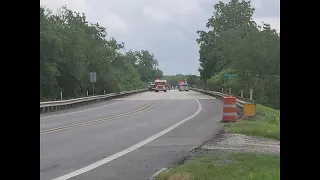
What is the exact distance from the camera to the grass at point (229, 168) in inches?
309

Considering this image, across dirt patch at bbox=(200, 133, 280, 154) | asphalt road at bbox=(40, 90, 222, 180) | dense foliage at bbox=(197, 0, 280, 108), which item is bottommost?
asphalt road at bbox=(40, 90, 222, 180)

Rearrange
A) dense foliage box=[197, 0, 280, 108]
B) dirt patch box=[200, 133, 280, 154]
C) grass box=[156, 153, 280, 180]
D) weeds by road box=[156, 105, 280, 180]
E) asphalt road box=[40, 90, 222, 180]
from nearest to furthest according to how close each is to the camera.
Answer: grass box=[156, 153, 280, 180]
weeds by road box=[156, 105, 280, 180]
asphalt road box=[40, 90, 222, 180]
dirt patch box=[200, 133, 280, 154]
dense foliage box=[197, 0, 280, 108]

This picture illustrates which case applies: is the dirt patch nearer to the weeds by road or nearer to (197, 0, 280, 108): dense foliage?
the weeds by road

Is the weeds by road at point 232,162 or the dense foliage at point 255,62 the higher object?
the dense foliage at point 255,62

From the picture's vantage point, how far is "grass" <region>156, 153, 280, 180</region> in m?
7.84

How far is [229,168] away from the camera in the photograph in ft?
28.5

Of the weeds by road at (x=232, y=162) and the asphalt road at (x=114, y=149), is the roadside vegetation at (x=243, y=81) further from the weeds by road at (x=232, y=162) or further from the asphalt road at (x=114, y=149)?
the asphalt road at (x=114, y=149)

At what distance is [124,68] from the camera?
9688 centimetres

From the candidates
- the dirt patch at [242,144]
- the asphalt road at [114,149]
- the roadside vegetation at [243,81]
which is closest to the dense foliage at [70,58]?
the roadside vegetation at [243,81]

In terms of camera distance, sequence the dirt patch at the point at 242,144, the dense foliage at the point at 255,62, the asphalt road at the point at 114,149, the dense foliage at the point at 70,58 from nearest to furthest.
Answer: the asphalt road at the point at 114,149 → the dirt patch at the point at 242,144 → the dense foliage at the point at 255,62 → the dense foliage at the point at 70,58

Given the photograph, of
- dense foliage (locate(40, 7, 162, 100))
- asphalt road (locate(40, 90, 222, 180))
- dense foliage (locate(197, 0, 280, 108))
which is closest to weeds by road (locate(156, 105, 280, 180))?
asphalt road (locate(40, 90, 222, 180))

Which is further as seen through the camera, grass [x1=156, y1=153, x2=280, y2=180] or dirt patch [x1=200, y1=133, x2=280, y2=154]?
dirt patch [x1=200, y1=133, x2=280, y2=154]
